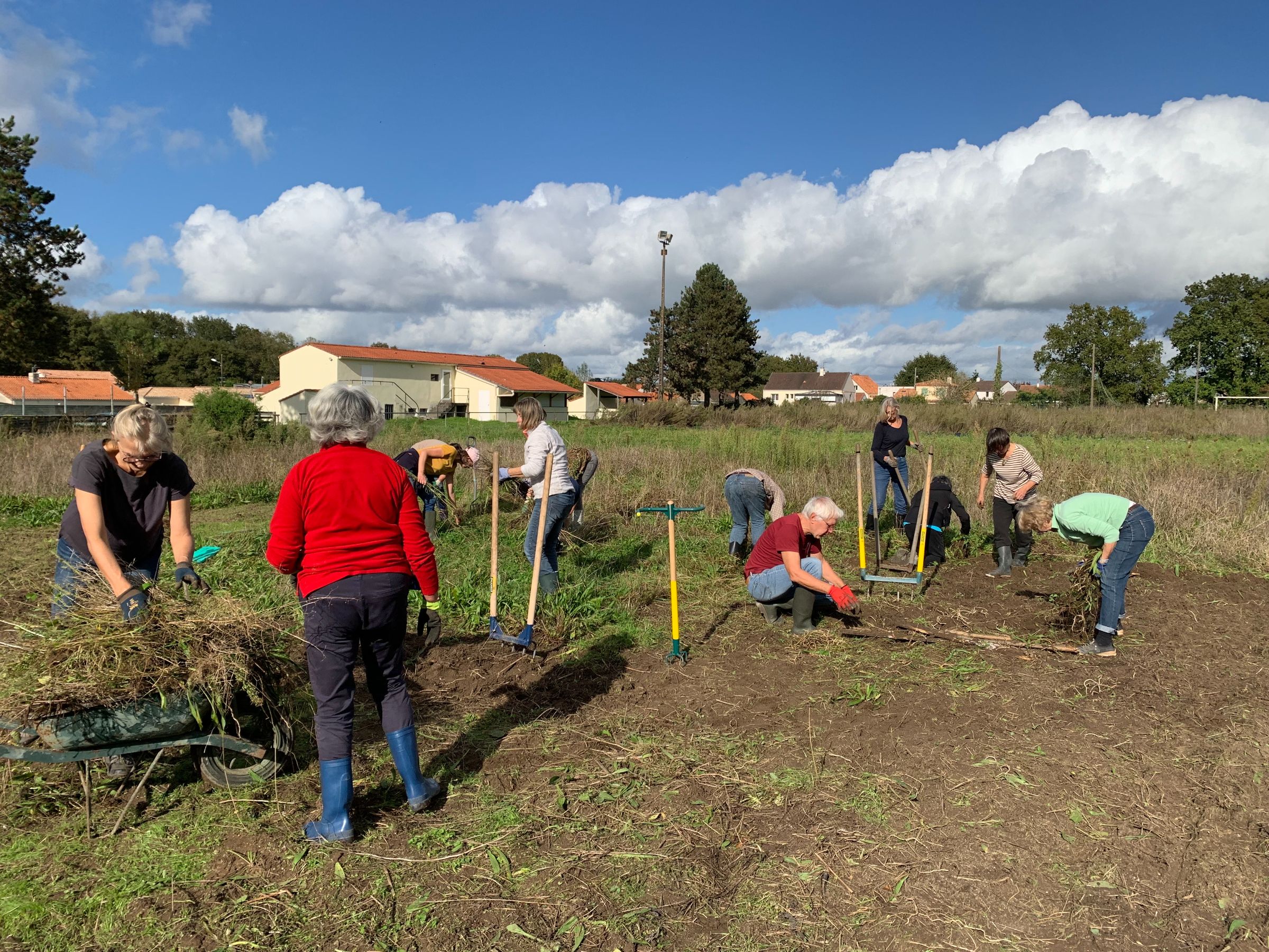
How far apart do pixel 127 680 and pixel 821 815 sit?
272 centimetres

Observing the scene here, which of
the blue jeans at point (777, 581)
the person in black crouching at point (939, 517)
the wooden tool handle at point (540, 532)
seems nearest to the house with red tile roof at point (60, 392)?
the wooden tool handle at point (540, 532)

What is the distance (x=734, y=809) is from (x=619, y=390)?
6549cm

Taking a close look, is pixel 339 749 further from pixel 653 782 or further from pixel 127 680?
pixel 653 782

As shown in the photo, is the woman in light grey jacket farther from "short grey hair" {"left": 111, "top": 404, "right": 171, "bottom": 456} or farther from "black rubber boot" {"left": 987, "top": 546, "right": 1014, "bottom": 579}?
"black rubber boot" {"left": 987, "top": 546, "right": 1014, "bottom": 579}

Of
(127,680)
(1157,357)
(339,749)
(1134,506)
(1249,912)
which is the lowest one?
(1249,912)

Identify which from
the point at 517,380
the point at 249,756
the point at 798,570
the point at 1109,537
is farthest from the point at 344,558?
the point at 517,380

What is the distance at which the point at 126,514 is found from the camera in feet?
11.4

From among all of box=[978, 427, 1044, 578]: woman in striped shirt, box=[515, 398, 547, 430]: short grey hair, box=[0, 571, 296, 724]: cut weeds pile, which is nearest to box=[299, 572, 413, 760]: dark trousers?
box=[0, 571, 296, 724]: cut weeds pile

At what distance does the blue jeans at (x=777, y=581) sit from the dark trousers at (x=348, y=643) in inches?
128

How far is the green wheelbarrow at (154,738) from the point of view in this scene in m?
2.85

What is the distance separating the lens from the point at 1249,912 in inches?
104

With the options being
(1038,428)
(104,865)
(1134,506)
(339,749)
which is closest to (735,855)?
(339,749)

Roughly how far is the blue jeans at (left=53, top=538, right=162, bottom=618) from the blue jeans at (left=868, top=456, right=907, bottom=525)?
6.85 m

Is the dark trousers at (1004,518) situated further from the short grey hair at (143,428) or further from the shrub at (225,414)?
the shrub at (225,414)
